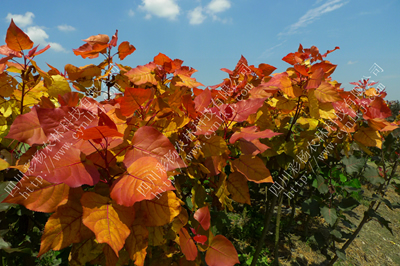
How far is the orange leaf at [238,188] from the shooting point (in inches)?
35.9

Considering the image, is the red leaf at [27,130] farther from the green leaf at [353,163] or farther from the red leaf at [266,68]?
the green leaf at [353,163]

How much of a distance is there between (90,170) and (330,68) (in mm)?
1256

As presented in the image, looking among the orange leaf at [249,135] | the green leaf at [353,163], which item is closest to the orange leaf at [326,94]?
the orange leaf at [249,135]

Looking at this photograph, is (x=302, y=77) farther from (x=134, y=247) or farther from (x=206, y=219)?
(x=134, y=247)

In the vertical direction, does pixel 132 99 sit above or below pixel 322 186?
below

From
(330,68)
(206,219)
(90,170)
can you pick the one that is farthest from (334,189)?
(90,170)

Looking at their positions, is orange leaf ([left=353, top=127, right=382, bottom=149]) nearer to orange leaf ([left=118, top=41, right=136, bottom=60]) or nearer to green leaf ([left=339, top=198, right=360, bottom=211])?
green leaf ([left=339, top=198, right=360, bottom=211])

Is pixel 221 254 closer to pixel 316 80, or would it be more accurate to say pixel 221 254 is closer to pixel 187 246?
pixel 187 246

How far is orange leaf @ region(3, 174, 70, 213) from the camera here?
1.76 ft

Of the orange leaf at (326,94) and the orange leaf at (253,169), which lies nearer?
the orange leaf at (253,169)

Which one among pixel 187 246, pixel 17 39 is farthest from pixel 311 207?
pixel 17 39

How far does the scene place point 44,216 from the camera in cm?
117

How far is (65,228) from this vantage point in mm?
587

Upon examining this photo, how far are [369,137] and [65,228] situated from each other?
161 cm
